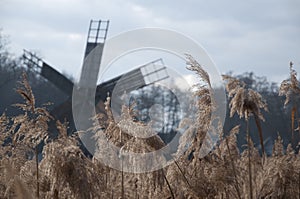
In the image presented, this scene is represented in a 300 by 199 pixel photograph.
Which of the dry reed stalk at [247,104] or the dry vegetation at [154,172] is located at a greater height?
the dry reed stalk at [247,104]

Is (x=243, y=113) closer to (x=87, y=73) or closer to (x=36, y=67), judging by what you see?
(x=87, y=73)

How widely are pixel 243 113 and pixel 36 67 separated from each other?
27.2m

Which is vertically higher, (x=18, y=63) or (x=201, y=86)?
(x=18, y=63)

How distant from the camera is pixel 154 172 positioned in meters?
4.59

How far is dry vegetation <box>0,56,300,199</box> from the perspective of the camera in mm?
4078

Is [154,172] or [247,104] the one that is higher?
[247,104]

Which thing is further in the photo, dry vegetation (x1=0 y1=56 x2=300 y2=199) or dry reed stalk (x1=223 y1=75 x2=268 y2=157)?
dry reed stalk (x1=223 y1=75 x2=268 y2=157)

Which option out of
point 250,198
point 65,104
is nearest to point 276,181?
point 250,198

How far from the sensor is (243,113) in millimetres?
4473

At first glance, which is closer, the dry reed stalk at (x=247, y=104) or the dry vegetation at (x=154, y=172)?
the dry vegetation at (x=154, y=172)

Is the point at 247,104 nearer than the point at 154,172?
Yes

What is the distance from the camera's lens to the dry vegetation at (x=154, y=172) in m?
4.08

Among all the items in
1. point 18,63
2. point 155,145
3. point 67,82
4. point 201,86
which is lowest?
point 155,145

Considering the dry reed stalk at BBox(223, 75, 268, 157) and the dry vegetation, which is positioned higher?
the dry reed stalk at BBox(223, 75, 268, 157)
